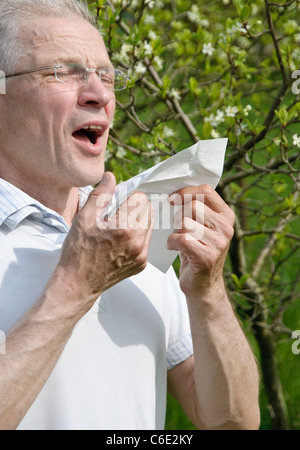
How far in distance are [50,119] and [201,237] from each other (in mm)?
590

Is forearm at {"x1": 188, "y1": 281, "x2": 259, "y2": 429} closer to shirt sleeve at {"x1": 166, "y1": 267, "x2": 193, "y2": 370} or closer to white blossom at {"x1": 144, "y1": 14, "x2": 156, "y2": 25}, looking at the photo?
shirt sleeve at {"x1": 166, "y1": 267, "x2": 193, "y2": 370}

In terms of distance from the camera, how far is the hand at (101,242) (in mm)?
1772

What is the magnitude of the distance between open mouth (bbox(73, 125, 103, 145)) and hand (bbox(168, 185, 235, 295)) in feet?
1.11

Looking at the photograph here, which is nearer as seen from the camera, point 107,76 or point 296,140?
point 107,76

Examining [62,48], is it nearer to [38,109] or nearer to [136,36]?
[38,109]

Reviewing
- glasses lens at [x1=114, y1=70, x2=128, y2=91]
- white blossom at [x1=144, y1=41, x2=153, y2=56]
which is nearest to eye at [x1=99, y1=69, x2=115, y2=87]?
glasses lens at [x1=114, y1=70, x2=128, y2=91]

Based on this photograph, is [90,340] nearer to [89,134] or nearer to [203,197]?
[203,197]

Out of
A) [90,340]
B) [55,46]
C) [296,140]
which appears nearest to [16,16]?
[55,46]

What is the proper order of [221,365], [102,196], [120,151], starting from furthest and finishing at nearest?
[120,151] < [221,365] < [102,196]

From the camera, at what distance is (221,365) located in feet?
6.70

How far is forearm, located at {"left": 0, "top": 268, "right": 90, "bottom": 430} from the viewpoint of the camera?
1.66 meters

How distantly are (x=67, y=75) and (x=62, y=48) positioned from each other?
9 cm

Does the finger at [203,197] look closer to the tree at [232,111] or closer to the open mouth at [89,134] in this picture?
the open mouth at [89,134]
